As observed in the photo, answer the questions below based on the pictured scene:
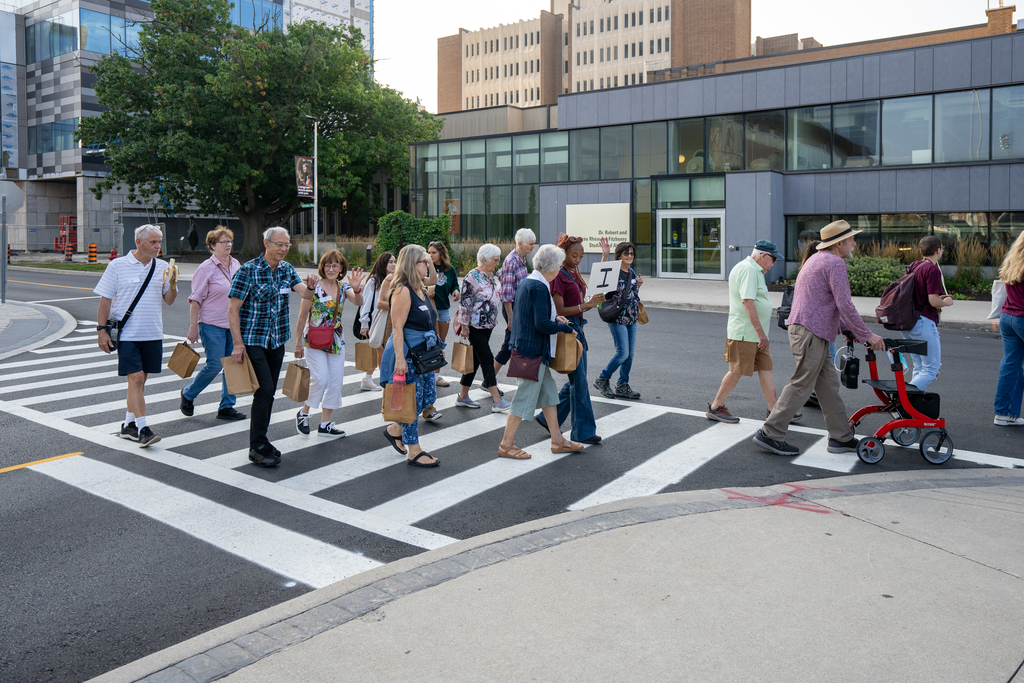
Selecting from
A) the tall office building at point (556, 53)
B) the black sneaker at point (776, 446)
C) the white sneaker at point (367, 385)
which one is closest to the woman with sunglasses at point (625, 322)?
the black sneaker at point (776, 446)

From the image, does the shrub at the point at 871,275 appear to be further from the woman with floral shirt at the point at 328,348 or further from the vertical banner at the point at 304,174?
the vertical banner at the point at 304,174

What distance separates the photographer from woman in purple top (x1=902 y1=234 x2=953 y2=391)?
7.87m

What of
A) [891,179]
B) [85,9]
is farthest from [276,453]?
[85,9]

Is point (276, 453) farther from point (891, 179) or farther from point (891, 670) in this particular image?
point (891, 179)

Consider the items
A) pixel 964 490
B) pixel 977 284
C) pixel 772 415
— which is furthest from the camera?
pixel 977 284

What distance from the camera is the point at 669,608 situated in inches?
A: 148

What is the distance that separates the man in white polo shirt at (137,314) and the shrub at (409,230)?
85.5ft

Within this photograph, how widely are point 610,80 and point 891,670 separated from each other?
13106 cm

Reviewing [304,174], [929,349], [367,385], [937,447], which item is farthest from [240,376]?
[304,174]

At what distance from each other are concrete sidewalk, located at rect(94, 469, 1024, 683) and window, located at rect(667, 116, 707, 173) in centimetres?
2914

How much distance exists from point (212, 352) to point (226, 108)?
34604 millimetres

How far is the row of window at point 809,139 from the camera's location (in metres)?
27.3

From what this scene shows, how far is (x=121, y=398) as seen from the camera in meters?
9.76

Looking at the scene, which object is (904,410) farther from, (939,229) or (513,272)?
(939,229)
